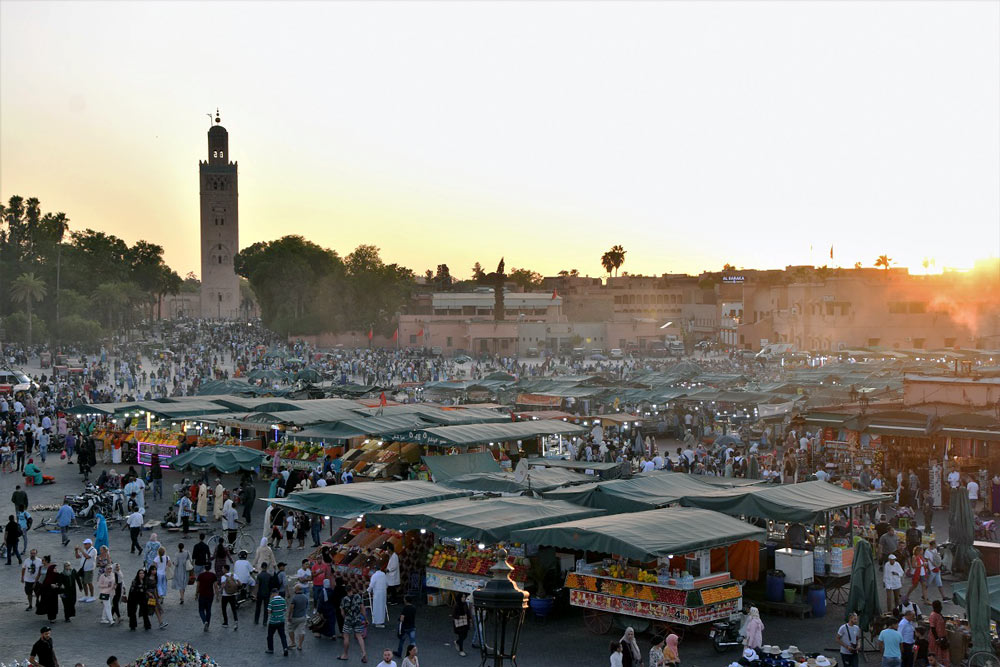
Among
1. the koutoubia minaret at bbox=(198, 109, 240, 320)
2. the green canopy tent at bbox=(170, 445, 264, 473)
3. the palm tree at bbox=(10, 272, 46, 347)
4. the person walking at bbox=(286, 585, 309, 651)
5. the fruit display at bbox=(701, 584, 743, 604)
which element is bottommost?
the person walking at bbox=(286, 585, 309, 651)

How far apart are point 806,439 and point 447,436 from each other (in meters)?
9.97

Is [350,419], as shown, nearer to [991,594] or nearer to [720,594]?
[720,594]

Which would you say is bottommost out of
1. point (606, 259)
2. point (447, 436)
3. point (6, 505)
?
point (6, 505)

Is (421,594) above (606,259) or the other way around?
the other way around

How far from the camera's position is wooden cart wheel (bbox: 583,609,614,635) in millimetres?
14359

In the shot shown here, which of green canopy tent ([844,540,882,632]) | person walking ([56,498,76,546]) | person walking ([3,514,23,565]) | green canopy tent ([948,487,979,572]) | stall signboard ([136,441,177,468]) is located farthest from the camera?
stall signboard ([136,441,177,468])

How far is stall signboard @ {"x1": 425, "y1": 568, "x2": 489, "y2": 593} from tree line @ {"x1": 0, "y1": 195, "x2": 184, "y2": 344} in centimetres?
7006

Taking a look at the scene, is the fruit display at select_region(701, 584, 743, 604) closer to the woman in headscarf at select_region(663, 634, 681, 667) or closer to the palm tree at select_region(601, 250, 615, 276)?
the woman in headscarf at select_region(663, 634, 681, 667)

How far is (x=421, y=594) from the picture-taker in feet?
53.3

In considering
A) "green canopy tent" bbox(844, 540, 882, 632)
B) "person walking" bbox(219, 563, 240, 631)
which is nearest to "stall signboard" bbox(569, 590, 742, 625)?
"green canopy tent" bbox(844, 540, 882, 632)

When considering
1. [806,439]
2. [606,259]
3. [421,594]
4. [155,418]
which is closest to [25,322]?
[155,418]

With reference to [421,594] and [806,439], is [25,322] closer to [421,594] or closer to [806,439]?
[806,439]

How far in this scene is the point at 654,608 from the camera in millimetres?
13773

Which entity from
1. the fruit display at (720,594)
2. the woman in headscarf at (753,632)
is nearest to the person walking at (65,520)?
the fruit display at (720,594)
